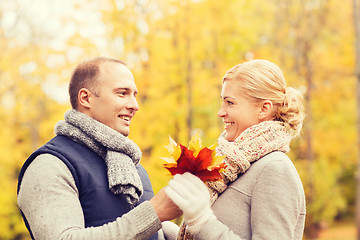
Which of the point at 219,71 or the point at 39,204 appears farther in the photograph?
the point at 219,71

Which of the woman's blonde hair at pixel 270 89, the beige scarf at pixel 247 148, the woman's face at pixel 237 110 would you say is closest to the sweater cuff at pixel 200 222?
the beige scarf at pixel 247 148

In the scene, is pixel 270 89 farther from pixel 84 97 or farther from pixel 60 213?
pixel 60 213

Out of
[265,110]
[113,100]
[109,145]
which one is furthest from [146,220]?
A: [265,110]

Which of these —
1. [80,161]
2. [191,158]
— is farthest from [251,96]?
[80,161]

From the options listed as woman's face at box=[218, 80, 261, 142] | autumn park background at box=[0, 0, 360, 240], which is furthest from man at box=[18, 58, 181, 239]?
autumn park background at box=[0, 0, 360, 240]

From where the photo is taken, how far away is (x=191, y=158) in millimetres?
2064

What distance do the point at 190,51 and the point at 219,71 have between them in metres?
1.14

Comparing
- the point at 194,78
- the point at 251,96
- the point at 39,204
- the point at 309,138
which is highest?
the point at 251,96

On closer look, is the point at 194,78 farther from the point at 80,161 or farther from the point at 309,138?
the point at 80,161

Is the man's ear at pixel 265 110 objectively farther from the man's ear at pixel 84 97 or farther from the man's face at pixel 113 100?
the man's ear at pixel 84 97

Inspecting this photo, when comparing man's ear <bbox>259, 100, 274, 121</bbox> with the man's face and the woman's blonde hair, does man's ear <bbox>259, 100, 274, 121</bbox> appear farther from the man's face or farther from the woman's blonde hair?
the man's face

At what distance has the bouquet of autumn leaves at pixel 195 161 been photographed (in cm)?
207

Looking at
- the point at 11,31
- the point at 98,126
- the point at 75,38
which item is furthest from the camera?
the point at 11,31

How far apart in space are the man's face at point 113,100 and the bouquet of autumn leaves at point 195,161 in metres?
0.67
